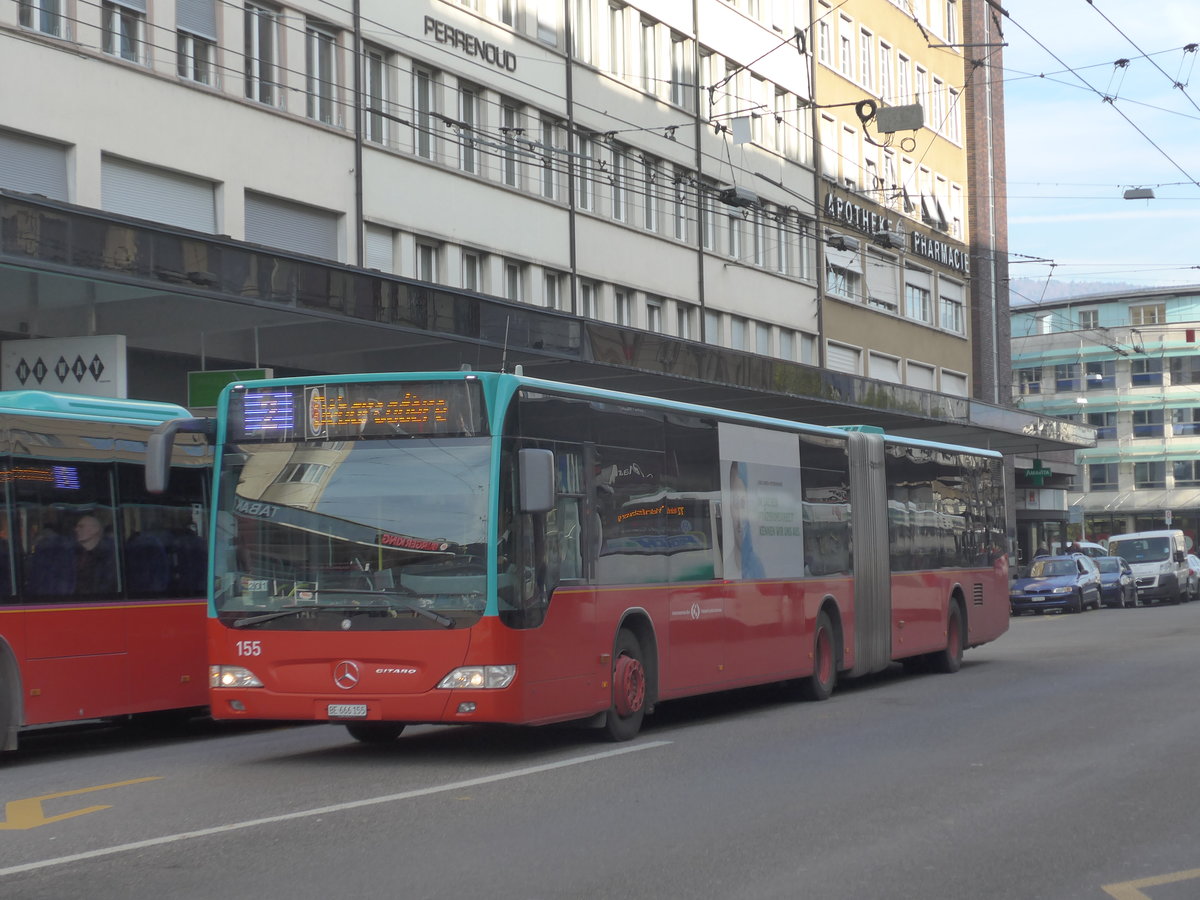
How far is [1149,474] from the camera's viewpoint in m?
105

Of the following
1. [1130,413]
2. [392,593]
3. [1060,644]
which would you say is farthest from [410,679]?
[1130,413]

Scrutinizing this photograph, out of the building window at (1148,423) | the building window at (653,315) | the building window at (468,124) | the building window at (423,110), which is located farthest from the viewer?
the building window at (1148,423)

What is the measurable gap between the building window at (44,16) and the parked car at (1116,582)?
33.3 metres

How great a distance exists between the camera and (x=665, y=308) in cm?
4019

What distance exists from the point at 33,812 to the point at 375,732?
395cm

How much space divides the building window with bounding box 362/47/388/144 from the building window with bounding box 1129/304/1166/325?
84.4 metres

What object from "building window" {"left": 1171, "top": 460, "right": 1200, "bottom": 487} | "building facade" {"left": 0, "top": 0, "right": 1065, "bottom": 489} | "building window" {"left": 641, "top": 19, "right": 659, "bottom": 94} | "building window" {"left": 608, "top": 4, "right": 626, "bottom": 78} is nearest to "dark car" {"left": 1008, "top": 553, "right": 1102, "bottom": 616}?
"building facade" {"left": 0, "top": 0, "right": 1065, "bottom": 489}

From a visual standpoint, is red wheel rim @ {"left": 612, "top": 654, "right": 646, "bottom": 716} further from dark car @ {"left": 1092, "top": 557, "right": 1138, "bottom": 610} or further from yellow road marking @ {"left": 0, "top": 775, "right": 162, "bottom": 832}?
dark car @ {"left": 1092, "top": 557, "right": 1138, "bottom": 610}

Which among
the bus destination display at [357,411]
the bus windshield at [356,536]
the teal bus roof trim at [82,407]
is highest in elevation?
the teal bus roof trim at [82,407]

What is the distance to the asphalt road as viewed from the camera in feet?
25.2

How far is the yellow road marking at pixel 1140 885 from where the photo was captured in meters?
7.41

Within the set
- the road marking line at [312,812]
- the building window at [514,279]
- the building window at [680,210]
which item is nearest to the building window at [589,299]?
the building window at [514,279]

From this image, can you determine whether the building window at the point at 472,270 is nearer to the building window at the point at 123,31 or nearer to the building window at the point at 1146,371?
the building window at the point at 123,31

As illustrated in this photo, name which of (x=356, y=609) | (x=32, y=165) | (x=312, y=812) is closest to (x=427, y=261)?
(x=32, y=165)
